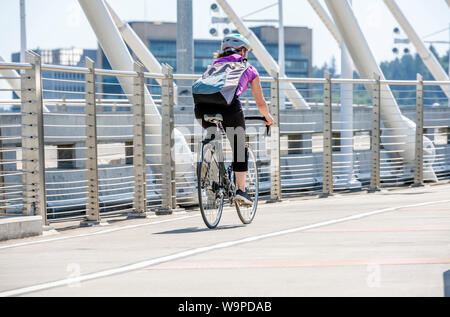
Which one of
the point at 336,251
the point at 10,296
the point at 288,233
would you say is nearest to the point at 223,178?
the point at 288,233

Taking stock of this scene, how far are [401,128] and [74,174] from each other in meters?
9.17

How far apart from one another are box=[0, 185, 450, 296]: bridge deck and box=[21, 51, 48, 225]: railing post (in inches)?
16.8

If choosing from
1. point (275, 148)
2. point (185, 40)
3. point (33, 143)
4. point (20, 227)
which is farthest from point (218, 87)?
point (185, 40)

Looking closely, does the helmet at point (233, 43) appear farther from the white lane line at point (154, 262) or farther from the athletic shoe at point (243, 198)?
the white lane line at point (154, 262)

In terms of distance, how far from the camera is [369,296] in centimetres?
449

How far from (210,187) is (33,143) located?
1.70m

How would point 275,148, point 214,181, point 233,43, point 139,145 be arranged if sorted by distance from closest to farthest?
point 214,181 < point 233,43 < point 139,145 < point 275,148

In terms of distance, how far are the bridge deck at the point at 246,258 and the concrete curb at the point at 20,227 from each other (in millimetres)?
121

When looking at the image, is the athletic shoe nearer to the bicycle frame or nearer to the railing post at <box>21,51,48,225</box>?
the bicycle frame

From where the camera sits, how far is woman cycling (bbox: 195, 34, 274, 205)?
7.98m

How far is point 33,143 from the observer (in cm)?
836

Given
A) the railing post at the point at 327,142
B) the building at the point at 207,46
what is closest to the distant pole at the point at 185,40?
the railing post at the point at 327,142

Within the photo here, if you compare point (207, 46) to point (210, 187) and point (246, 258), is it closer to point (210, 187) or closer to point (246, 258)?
point (210, 187)

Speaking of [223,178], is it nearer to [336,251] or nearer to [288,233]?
[288,233]
